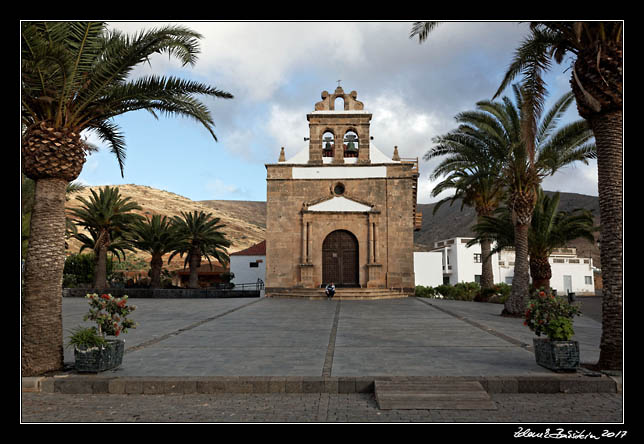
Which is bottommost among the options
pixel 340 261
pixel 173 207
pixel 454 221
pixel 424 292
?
pixel 424 292

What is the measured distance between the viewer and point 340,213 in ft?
79.8

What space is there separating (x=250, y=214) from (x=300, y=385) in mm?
115572

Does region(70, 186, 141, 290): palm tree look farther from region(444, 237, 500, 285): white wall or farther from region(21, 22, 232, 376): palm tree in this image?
region(444, 237, 500, 285): white wall

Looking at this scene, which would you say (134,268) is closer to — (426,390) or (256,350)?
(256,350)

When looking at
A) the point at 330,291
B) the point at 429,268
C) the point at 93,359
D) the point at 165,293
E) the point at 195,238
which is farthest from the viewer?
the point at 429,268

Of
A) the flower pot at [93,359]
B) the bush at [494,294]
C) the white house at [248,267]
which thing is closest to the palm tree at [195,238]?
the white house at [248,267]

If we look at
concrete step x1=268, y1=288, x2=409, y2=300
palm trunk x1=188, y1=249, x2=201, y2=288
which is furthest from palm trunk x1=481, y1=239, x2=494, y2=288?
palm trunk x1=188, y1=249, x2=201, y2=288

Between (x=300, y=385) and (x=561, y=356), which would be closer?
(x=300, y=385)

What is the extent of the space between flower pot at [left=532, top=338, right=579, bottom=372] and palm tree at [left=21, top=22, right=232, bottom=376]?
22.5ft

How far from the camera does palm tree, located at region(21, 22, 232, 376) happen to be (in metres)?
6.76

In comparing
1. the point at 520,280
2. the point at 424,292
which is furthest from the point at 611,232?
the point at 424,292

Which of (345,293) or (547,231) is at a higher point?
(547,231)

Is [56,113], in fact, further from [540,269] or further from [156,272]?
[156,272]

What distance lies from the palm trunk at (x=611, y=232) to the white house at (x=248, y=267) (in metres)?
35.2
